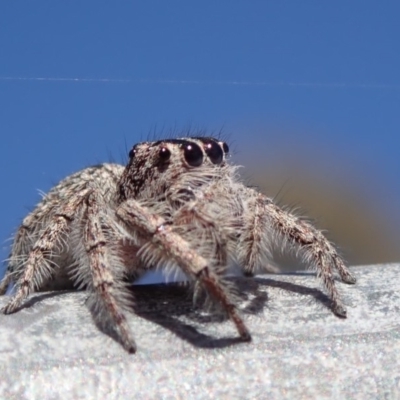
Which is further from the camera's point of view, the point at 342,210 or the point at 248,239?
the point at 342,210

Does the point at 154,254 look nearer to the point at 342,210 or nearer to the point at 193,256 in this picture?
the point at 193,256

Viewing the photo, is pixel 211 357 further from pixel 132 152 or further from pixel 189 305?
pixel 132 152

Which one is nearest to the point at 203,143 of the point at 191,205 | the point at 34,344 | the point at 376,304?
the point at 191,205

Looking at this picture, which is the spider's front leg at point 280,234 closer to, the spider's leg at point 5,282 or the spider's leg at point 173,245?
the spider's leg at point 173,245

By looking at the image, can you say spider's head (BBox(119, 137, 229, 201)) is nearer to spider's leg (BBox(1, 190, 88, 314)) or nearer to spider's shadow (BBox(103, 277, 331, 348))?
spider's leg (BBox(1, 190, 88, 314))

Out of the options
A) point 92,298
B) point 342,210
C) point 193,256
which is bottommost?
point 342,210

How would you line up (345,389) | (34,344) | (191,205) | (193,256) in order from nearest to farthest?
1. (345,389)
2. (34,344)
3. (193,256)
4. (191,205)

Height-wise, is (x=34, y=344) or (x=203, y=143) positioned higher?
(x=203, y=143)

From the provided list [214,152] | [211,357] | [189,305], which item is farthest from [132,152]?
[211,357]
